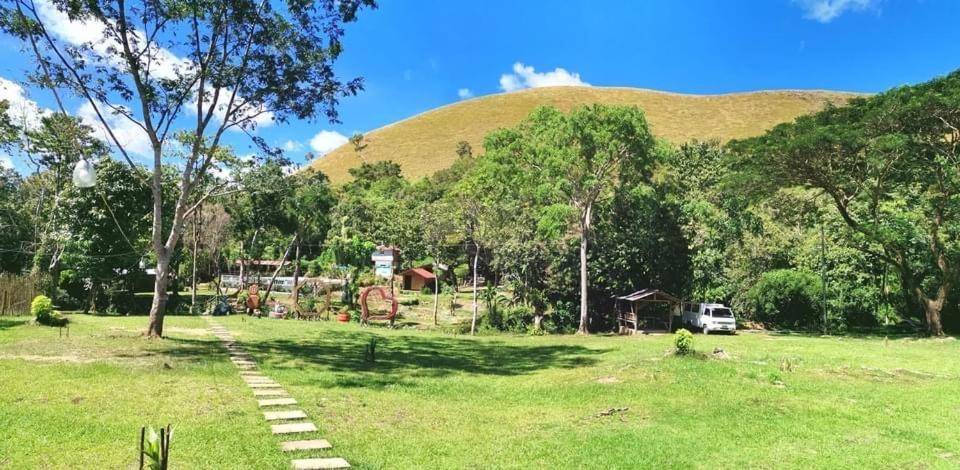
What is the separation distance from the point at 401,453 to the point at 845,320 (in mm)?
28257

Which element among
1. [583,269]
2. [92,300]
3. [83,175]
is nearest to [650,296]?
[583,269]

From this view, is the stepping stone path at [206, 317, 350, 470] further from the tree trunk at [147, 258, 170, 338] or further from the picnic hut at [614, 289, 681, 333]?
the picnic hut at [614, 289, 681, 333]

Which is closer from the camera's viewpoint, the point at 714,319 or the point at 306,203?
the point at 714,319

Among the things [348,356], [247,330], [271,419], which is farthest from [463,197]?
[271,419]

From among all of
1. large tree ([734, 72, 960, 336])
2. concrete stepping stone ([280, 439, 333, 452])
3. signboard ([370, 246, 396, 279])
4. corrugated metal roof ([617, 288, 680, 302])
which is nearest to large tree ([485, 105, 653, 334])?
corrugated metal roof ([617, 288, 680, 302])

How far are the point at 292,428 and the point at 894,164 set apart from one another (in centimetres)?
2379

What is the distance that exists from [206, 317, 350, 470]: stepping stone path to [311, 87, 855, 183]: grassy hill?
83.1 meters

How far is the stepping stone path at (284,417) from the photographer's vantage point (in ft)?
20.1

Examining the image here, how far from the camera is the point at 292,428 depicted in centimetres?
740

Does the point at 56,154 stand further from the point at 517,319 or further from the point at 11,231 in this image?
the point at 517,319

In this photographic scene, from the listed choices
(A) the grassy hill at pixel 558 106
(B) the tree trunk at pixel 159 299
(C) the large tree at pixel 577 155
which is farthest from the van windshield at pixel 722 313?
(A) the grassy hill at pixel 558 106

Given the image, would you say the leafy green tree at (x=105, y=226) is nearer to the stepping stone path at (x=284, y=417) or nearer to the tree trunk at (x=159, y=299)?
the tree trunk at (x=159, y=299)

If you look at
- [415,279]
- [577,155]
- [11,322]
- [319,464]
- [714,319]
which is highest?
[577,155]

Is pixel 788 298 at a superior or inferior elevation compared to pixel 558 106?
inferior
